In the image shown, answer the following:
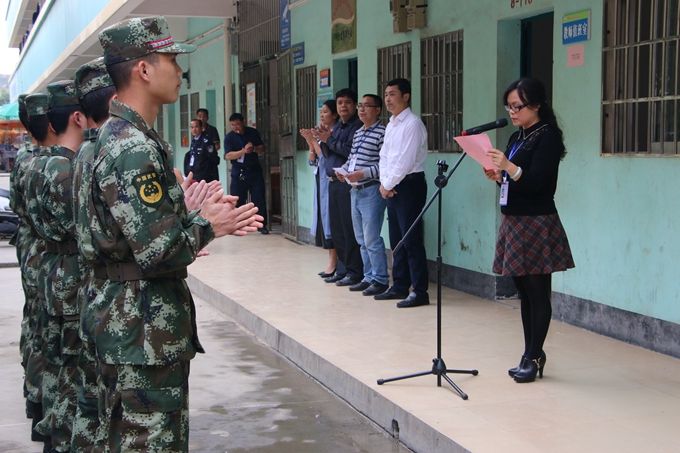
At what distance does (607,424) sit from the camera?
5000mm

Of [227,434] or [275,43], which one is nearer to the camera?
[227,434]

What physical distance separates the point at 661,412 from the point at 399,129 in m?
3.68

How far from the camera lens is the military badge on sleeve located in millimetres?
3350

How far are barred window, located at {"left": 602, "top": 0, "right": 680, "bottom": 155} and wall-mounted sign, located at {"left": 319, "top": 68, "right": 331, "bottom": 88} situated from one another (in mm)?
5538

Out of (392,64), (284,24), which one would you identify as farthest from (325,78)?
(392,64)

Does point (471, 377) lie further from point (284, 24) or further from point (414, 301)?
point (284, 24)

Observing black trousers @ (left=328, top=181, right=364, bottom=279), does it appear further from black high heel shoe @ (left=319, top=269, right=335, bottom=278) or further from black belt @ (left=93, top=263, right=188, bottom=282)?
black belt @ (left=93, top=263, right=188, bottom=282)

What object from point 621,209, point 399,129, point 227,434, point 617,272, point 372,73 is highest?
point 372,73

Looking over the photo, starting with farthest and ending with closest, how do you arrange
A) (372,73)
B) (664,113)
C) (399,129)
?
1. (372,73)
2. (399,129)
3. (664,113)

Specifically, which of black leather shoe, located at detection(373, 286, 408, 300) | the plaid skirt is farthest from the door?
the plaid skirt

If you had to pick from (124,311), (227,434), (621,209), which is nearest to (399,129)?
(621,209)

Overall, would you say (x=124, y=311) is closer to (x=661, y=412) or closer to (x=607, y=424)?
(x=607, y=424)

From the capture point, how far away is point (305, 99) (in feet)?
42.4

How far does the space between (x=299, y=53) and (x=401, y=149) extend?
17.2 ft
